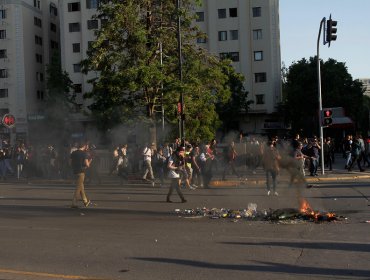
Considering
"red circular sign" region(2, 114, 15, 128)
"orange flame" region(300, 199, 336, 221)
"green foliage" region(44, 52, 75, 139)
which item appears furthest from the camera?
"green foliage" region(44, 52, 75, 139)

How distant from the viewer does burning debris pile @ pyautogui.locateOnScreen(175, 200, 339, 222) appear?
9.63 metres

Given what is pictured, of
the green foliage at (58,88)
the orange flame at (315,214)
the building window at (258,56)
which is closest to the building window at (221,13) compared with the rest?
the building window at (258,56)

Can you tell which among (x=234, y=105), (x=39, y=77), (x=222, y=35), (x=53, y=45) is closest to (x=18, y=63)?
(x=39, y=77)

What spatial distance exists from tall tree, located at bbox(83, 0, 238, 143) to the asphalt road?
27.1ft

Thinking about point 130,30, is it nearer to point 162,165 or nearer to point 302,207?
point 162,165

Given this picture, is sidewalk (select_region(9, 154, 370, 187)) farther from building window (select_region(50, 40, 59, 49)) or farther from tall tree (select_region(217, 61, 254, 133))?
building window (select_region(50, 40, 59, 49))

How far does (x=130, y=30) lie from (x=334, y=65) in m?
35.6

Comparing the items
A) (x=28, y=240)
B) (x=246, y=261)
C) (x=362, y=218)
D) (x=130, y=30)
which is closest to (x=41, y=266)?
(x=28, y=240)

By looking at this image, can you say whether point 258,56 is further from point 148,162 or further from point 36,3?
point 148,162

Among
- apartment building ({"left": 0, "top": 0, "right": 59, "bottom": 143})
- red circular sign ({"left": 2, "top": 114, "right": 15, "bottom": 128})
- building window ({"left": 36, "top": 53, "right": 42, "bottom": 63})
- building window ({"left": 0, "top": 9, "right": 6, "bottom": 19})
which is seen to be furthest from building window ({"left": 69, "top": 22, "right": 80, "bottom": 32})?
red circular sign ({"left": 2, "top": 114, "right": 15, "bottom": 128})

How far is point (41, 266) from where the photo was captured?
20.6 ft

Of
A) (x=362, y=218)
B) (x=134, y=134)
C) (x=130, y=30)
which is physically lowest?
(x=362, y=218)

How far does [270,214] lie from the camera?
10031 millimetres

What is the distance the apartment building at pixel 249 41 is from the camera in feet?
162
